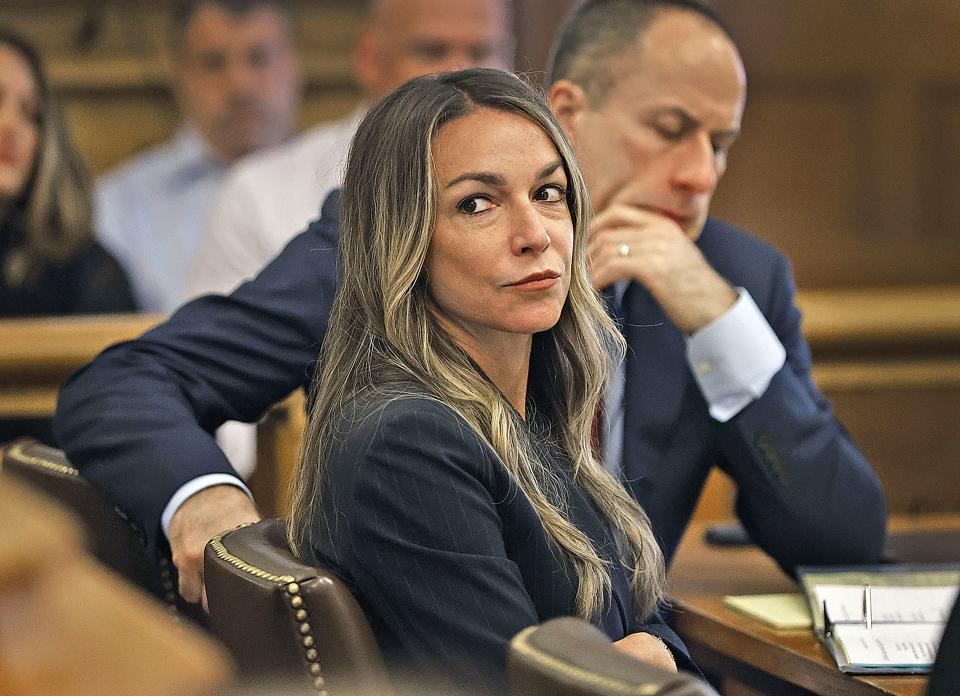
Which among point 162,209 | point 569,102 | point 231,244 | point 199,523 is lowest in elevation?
point 162,209

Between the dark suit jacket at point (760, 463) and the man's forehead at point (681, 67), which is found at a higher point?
the man's forehead at point (681, 67)

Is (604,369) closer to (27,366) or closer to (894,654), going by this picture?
(894,654)

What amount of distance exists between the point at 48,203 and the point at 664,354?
74.4 inches

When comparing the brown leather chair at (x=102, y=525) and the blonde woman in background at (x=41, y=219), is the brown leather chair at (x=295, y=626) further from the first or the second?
the blonde woman in background at (x=41, y=219)

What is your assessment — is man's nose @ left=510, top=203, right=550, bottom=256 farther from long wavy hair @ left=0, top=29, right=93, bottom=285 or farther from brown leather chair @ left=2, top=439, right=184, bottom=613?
long wavy hair @ left=0, top=29, right=93, bottom=285

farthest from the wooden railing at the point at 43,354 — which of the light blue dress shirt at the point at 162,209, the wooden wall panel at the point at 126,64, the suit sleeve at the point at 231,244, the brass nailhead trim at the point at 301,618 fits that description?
the wooden wall panel at the point at 126,64

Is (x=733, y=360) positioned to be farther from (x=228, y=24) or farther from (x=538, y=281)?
(x=228, y=24)

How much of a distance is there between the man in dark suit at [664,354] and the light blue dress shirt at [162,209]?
109 inches

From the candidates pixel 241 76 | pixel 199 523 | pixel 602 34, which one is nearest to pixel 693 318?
pixel 602 34

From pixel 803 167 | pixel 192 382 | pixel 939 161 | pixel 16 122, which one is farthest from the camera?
pixel 939 161

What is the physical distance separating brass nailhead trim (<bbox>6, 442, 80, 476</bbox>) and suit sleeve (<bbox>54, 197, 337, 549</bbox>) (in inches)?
0.6

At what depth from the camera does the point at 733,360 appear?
76.2 inches

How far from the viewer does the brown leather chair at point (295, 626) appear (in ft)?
4.16

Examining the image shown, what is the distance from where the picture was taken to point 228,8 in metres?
4.54
